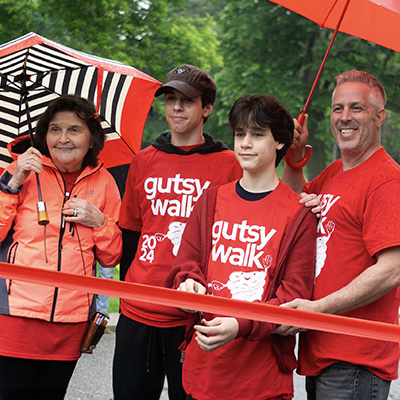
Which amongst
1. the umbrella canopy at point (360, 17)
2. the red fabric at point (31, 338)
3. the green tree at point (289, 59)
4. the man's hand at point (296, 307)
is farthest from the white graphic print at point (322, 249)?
the green tree at point (289, 59)

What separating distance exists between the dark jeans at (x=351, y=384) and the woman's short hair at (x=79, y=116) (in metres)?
1.70

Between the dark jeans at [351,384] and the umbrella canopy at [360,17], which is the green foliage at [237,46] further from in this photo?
the dark jeans at [351,384]

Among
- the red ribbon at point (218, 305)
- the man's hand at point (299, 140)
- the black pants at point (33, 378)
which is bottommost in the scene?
the black pants at point (33, 378)

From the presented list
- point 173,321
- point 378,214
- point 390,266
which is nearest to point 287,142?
point 378,214

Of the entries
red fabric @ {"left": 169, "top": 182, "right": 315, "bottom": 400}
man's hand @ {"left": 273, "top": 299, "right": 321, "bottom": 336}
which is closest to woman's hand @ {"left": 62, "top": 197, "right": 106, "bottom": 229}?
red fabric @ {"left": 169, "top": 182, "right": 315, "bottom": 400}

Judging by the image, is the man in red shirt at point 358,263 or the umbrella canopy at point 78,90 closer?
the man in red shirt at point 358,263

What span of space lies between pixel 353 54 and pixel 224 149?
52.0ft

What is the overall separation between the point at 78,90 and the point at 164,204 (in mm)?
1029

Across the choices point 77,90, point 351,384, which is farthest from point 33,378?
point 77,90

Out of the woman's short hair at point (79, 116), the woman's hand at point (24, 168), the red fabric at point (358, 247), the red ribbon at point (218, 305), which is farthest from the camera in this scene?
the woman's short hair at point (79, 116)

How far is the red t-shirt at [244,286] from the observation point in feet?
7.96

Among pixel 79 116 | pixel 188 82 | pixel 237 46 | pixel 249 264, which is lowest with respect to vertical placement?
pixel 249 264

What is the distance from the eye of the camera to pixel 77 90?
140 inches

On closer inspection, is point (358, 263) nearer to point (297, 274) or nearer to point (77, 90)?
point (297, 274)
